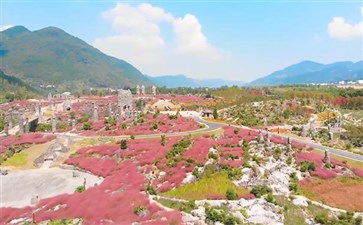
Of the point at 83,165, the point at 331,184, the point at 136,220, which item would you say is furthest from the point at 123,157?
the point at 331,184

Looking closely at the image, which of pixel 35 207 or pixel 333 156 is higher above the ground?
pixel 333 156

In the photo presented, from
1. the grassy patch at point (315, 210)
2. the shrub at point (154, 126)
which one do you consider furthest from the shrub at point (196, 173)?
the shrub at point (154, 126)

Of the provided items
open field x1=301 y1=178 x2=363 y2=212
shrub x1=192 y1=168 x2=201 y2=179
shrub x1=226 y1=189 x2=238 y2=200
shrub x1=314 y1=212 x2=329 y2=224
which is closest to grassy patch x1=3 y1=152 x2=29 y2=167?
shrub x1=192 y1=168 x2=201 y2=179

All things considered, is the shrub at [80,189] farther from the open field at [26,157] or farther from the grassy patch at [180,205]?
the open field at [26,157]

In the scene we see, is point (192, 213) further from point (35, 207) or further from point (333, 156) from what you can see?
point (333, 156)

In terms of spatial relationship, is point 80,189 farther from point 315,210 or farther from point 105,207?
point 315,210

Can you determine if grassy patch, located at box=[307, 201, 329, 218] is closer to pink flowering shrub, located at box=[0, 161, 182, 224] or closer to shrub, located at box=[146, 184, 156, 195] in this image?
pink flowering shrub, located at box=[0, 161, 182, 224]
